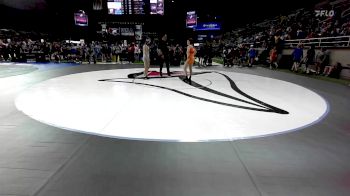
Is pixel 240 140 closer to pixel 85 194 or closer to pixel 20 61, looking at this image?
pixel 85 194

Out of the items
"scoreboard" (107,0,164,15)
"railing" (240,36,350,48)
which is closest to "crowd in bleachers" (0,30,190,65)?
"scoreboard" (107,0,164,15)

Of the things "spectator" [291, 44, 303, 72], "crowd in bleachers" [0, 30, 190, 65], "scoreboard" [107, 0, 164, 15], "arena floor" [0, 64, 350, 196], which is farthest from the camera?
"scoreboard" [107, 0, 164, 15]

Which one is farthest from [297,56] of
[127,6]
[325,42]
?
[127,6]

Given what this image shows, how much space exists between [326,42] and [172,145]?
39.4 feet

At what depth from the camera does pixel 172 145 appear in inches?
148

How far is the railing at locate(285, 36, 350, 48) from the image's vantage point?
12.4m

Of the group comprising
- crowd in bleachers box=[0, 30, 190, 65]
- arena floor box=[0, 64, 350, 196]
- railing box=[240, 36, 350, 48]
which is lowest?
arena floor box=[0, 64, 350, 196]

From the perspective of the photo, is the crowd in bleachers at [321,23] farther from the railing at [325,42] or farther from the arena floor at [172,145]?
the arena floor at [172,145]

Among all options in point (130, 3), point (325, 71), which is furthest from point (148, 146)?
point (130, 3)

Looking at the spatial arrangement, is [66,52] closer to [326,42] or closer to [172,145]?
[326,42]

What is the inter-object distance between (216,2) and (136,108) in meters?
40.3

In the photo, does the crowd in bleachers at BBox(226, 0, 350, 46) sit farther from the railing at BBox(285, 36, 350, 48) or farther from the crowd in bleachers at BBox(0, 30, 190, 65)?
the crowd in bleachers at BBox(0, 30, 190, 65)

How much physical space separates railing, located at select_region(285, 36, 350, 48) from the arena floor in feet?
21.3

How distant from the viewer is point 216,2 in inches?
1684
